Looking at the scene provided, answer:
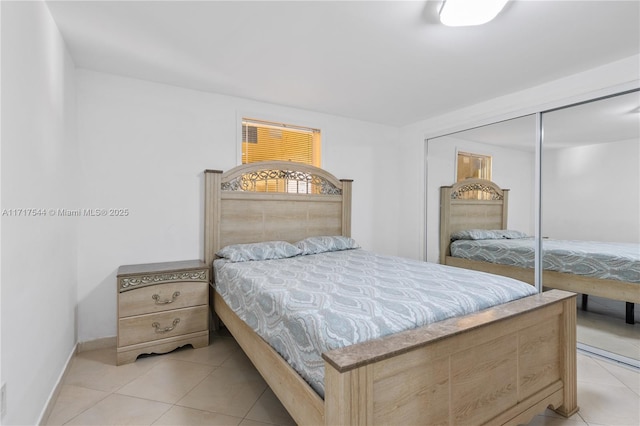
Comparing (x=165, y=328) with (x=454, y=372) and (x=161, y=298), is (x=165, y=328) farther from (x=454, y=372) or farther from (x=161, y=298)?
(x=454, y=372)

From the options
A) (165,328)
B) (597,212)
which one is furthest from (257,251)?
(597,212)

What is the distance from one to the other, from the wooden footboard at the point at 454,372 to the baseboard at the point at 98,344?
163 centimetres

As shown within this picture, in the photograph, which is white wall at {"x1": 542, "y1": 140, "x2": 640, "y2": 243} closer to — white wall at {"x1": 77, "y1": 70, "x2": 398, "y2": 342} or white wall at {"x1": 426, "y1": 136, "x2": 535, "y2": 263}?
white wall at {"x1": 426, "y1": 136, "x2": 535, "y2": 263}

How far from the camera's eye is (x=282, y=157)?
3.69 metres

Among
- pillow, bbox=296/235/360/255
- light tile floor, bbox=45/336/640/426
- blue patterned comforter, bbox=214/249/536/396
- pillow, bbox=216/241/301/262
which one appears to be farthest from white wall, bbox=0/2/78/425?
pillow, bbox=296/235/360/255

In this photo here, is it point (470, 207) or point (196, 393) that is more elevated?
point (470, 207)

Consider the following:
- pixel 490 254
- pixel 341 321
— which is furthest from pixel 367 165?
pixel 341 321

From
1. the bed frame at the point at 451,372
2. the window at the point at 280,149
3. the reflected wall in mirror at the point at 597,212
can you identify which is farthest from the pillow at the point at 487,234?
the window at the point at 280,149

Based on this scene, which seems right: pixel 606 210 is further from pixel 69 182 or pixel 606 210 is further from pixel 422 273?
pixel 69 182

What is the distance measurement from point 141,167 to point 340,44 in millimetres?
2071

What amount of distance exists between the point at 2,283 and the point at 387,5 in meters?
2.33

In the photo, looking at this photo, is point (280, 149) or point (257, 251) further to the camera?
point (280, 149)

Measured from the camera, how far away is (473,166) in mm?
3723

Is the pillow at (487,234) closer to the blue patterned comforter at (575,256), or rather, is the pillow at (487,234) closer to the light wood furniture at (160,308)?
the blue patterned comforter at (575,256)
